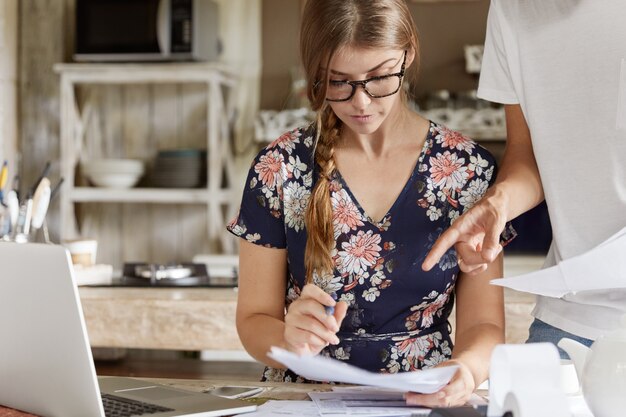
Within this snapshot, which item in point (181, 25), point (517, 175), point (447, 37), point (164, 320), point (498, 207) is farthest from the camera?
point (447, 37)

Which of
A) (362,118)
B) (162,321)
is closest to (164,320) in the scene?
(162,321)

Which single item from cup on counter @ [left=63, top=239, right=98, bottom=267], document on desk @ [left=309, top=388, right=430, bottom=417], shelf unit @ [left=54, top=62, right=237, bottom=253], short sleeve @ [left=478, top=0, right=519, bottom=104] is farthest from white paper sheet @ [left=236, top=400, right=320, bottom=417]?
shelf unit @ [left=54, top=62, right=237, bottom=253]

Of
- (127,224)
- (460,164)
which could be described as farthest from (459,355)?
(127,224)

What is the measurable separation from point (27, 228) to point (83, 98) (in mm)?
2047

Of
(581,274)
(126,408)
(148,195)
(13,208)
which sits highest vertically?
(581,274)

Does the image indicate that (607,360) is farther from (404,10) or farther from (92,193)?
(92,193)

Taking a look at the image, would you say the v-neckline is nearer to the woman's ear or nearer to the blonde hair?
the blonde hair

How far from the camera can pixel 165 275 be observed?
317 centimetres

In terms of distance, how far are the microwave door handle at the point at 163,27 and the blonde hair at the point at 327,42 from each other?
9.62 ft

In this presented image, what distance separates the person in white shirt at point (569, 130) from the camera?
62.0 inches

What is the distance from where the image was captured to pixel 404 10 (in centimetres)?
166

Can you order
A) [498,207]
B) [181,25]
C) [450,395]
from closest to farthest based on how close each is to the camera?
[450,395] < [498,207] < [181,25]

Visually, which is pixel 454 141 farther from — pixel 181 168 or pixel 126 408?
pixel 181 168

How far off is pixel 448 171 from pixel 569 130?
23 cm
